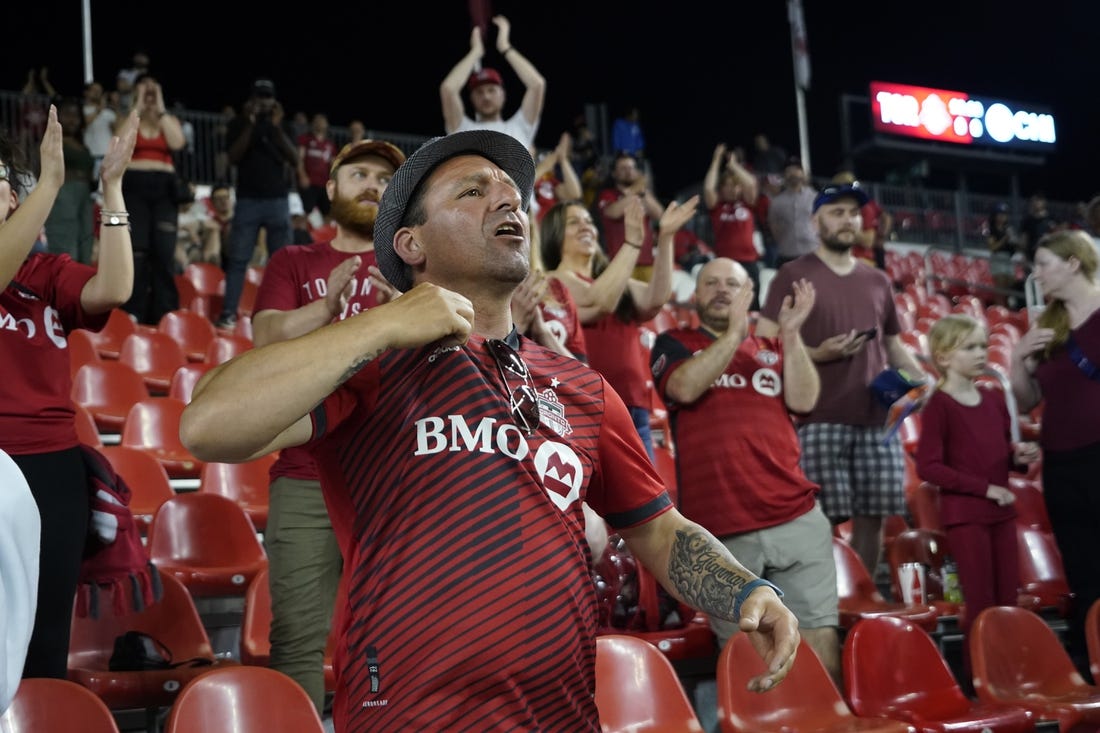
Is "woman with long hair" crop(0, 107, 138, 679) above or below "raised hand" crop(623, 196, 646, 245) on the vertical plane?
below

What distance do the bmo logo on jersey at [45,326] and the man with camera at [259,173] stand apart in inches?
193

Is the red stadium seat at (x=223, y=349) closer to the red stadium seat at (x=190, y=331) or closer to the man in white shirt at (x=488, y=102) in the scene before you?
the red stadium seat at (x=190, y=331)

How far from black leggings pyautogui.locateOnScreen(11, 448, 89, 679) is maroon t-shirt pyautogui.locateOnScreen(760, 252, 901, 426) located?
10.1ft

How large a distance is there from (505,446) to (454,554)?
19 centimetres

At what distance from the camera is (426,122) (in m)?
19.8

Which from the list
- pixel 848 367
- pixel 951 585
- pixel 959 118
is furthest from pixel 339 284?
pixel 959 118

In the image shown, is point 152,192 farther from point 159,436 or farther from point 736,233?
point 736,233

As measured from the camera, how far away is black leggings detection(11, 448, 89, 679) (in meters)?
2.81

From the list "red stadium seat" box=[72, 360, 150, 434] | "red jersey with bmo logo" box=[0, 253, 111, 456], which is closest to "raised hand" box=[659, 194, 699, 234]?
"red jersey with bmo logo" box=[0, 253, 111, 456]

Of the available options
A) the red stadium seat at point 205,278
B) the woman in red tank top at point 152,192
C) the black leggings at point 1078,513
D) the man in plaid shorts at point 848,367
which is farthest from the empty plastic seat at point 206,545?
the red stadium seat at point 205,278

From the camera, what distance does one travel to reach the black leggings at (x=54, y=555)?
2.81 metres

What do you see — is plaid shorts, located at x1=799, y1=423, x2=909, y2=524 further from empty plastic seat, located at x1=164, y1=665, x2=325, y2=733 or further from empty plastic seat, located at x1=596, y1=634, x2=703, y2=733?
empty plastic seat, located at x1=164, y1=665, x2=325, y2=733

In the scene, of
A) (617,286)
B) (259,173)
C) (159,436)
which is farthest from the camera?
(259,173)

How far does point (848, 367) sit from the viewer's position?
16.7ft
